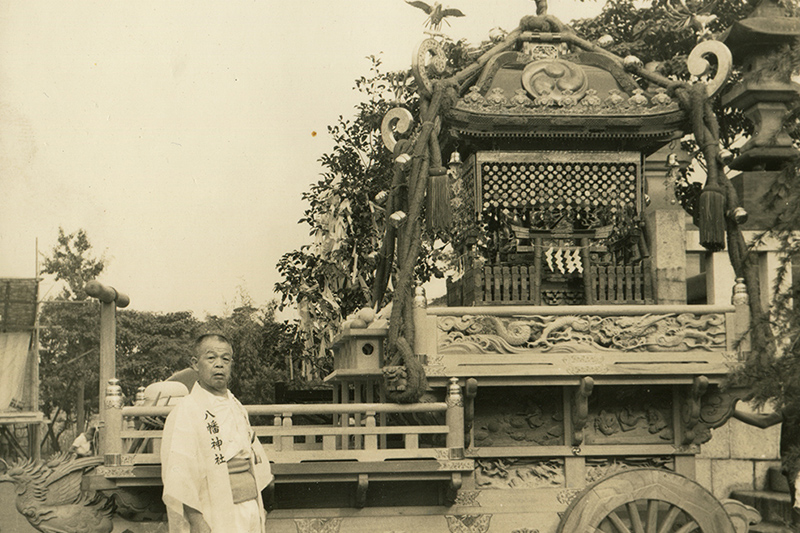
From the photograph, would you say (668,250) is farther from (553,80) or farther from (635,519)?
(635,519)

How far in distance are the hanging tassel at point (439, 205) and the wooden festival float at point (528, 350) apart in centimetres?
2

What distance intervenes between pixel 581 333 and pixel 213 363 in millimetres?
4464

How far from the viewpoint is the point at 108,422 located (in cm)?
863

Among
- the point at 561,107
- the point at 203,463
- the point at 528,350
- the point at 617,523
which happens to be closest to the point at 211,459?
the point at 203,463

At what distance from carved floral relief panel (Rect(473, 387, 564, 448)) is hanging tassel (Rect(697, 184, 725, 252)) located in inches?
90.6

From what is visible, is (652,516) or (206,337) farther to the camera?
(652,516)

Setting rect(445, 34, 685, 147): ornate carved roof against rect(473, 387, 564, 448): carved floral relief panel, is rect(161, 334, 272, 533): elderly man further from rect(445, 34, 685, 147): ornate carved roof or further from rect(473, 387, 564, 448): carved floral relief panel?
rect(445, 34, 685, 147): ornate carved roof

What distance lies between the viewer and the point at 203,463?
22.2 feet

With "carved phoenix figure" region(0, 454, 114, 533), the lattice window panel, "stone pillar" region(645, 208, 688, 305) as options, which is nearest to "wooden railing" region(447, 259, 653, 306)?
the lattice window panel

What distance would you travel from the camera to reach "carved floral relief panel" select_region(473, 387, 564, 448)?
10.4 m

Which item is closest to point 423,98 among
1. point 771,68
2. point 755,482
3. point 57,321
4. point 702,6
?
point 771,68

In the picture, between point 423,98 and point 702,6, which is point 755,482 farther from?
point 702,6

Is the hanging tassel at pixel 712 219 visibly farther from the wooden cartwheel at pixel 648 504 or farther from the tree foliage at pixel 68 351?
the tree foliage at pixel 68 351

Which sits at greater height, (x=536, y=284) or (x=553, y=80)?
(x=553, y=80)
